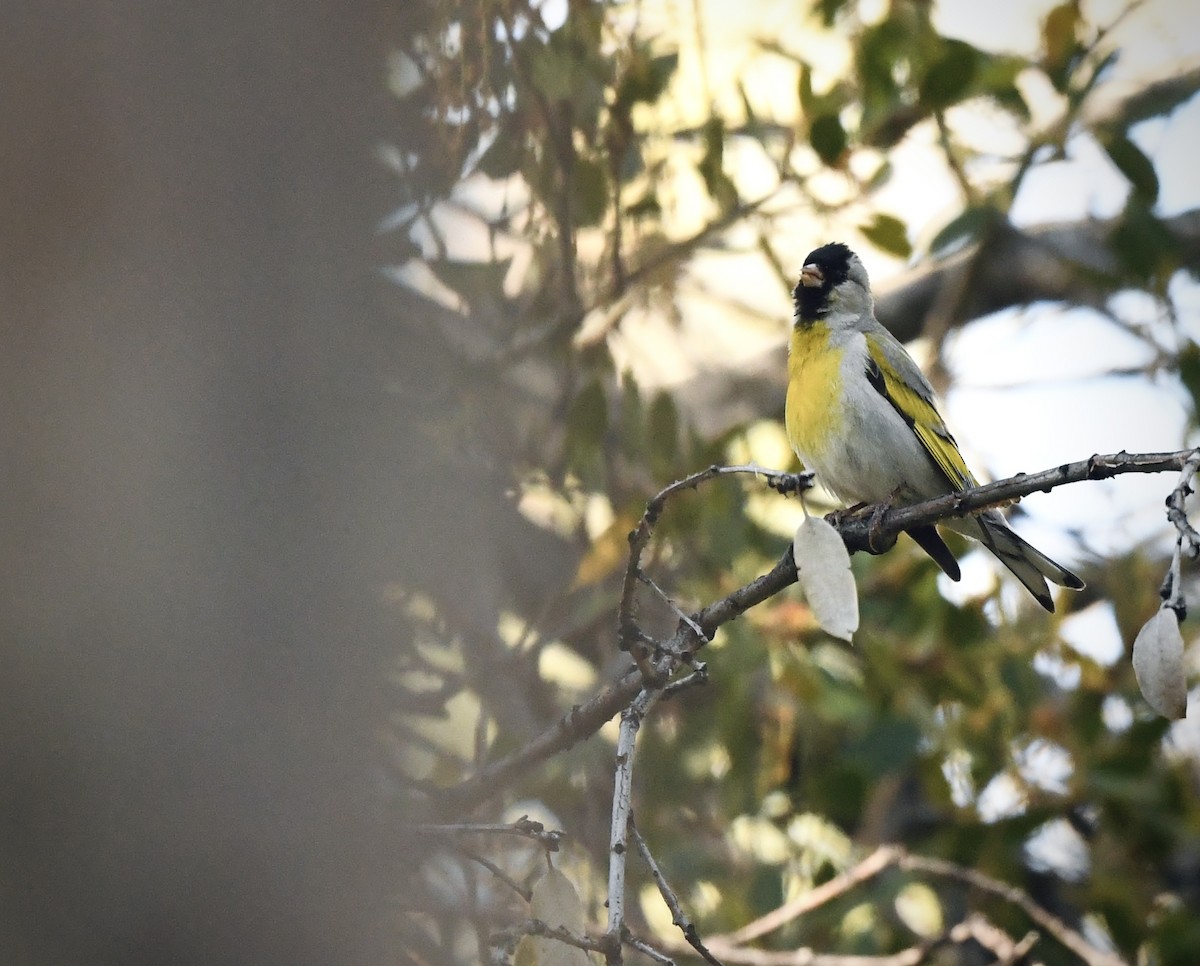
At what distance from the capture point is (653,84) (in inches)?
141

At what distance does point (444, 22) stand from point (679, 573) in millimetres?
1675

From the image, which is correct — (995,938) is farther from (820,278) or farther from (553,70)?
(553,70)

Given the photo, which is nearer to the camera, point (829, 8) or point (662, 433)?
point (662, 433)

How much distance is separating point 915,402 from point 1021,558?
550mm

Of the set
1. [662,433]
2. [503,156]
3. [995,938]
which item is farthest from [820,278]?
[995,938]

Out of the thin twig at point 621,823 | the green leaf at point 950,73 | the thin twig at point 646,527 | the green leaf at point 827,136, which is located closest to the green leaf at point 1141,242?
the green leaf at point 950,73

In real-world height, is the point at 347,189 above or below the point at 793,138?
below

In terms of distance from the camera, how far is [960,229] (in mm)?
3768

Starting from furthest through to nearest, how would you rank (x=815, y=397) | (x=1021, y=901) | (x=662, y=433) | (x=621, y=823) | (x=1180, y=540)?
(x=1021, y=901)
(x=662, y=433)
(x=815, y=397)
(x=621, y=823)
(x=1180, y=540)

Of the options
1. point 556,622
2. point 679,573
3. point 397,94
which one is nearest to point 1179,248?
point 679,573

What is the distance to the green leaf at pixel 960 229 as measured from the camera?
12.4 feet

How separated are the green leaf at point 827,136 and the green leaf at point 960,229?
1.71 ft

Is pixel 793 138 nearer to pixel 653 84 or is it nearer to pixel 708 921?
pixel 653 84

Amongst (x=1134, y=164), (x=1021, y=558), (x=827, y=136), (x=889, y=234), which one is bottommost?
(x=1021, y=558)
